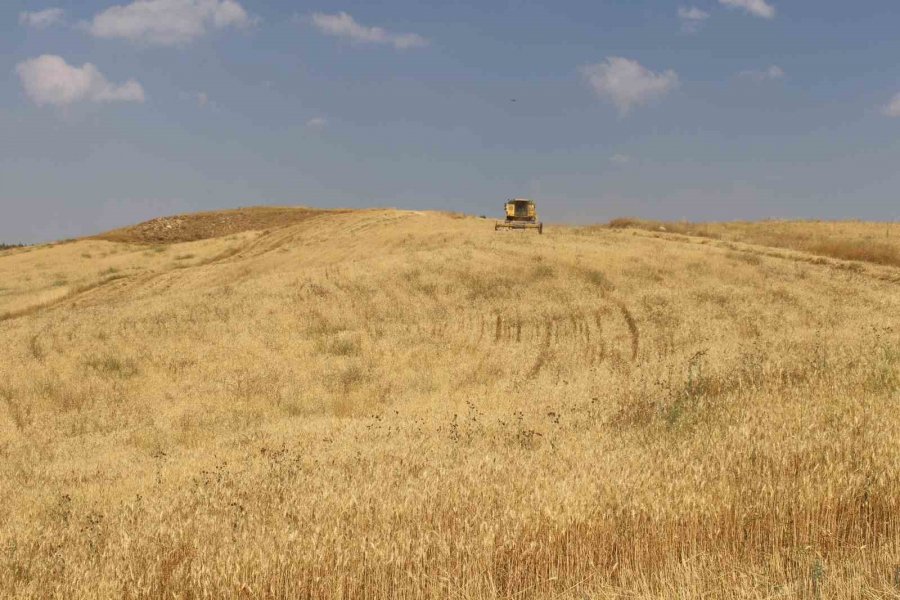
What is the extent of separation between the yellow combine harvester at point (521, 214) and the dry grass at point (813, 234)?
404 inches

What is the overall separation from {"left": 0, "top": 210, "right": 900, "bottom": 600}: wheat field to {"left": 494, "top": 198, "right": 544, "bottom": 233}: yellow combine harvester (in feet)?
50.8

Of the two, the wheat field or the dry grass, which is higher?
the dry grass

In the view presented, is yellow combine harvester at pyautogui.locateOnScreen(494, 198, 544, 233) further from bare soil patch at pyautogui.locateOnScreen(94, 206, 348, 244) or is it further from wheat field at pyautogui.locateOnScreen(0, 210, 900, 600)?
bare soil patch at pyautogui.locateOnScreen(94, 206, 348, 244)

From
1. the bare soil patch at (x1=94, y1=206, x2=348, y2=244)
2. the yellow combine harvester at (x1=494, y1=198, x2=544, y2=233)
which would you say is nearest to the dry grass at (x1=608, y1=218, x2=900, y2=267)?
the yellow combine harvester at (x1=494, y1=198, x2=544, y2=233)

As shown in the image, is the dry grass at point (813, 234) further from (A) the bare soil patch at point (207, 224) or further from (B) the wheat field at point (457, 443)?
(A) the bare soil patch at point (207, 224)

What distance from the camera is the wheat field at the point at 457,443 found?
15.2ft

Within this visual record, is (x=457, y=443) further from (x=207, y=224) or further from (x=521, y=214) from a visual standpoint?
(x=207, y=224)

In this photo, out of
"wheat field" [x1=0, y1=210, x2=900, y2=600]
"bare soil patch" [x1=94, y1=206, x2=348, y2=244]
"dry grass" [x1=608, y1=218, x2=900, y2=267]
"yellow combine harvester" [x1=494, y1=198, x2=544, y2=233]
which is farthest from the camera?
"bare soil patch" [x1=94, y1=206, x2=348, y2=244]

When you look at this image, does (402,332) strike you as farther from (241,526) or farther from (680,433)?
(241,526)

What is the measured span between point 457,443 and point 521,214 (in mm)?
35206

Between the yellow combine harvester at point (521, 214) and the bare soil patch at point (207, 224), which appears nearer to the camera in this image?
the yellow combine harvester at point (521, 214)

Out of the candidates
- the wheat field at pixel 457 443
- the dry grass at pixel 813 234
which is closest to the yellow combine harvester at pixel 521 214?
the dry grass at pixel 813 234

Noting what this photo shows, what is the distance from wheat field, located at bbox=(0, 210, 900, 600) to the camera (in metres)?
4.63

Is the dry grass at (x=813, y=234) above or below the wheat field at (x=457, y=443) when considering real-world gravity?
above
